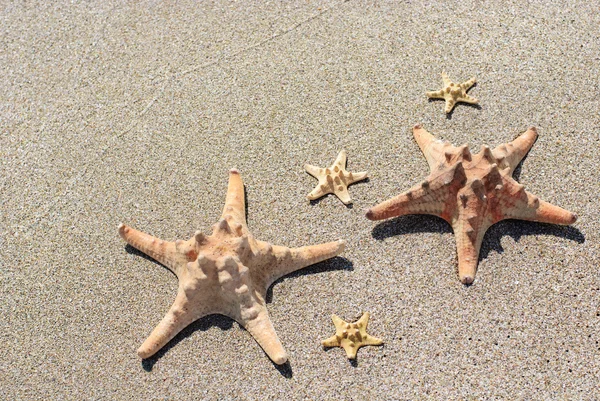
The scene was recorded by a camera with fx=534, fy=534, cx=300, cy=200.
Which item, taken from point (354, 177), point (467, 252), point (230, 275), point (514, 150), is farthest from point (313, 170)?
point (514, 150)

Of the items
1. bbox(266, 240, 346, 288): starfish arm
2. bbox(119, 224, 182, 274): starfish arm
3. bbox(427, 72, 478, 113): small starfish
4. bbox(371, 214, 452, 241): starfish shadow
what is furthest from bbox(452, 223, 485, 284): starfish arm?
bbox(119, 224, 182, 274): starfish arm

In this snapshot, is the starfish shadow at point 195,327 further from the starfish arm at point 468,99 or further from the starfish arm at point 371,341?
the starfish arm at point 468,99

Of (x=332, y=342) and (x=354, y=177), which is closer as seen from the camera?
(x=332, y=342)

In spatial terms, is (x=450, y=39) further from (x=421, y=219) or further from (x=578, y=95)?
(x=421, y=219)

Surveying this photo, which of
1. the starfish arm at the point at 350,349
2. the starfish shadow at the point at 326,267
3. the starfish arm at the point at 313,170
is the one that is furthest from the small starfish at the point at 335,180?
the starfish arm at the point at 350,349

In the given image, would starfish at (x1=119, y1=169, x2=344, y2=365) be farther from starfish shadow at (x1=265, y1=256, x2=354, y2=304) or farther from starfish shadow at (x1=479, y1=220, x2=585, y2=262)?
starfish shadow at (x1=479, y1=220, x2=585, y2=262)

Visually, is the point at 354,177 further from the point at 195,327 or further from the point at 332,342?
the point at 195,327

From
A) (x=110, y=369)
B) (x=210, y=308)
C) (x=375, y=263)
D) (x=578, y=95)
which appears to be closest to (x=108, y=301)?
(x=110, y=369)
